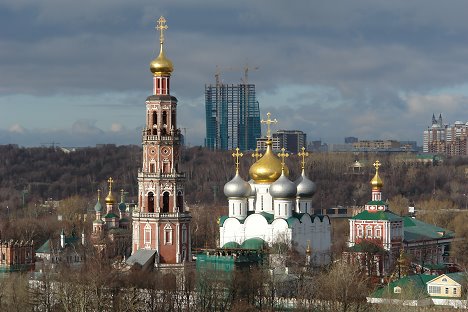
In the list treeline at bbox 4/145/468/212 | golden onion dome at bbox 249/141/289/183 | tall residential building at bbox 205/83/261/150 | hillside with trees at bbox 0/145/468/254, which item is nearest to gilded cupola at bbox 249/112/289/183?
golden onion dome at bbox 249/141/289/183

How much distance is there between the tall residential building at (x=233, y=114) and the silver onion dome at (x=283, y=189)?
87.2m

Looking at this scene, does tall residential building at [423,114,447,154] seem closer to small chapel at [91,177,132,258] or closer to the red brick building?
small chapel at [91,177,132,258]

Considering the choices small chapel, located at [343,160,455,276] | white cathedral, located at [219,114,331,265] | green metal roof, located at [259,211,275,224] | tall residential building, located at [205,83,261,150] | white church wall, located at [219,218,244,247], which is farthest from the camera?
tall residential building, located at [205,83,261,150]

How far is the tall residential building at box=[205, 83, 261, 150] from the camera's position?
136m

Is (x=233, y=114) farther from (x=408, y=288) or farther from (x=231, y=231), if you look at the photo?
(x=408, y=288)

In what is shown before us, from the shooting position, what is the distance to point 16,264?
145 feet

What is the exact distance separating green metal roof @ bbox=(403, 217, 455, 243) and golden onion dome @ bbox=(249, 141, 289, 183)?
8445mm

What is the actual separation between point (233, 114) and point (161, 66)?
91.9 meters

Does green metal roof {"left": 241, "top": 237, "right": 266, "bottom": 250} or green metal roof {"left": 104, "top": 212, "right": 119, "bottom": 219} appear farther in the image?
green metal roof {"left": 104, "top": 212, "right": 119, "bottom": 219}

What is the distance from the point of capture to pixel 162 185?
44562 millimetres

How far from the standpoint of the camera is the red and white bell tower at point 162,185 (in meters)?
44.5

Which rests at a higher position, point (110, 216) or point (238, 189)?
point (238, 189)

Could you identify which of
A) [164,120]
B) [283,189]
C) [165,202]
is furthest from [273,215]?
[164,120]

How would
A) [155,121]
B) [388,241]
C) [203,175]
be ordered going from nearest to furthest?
[155,121]
[388,241]
[203,175]
